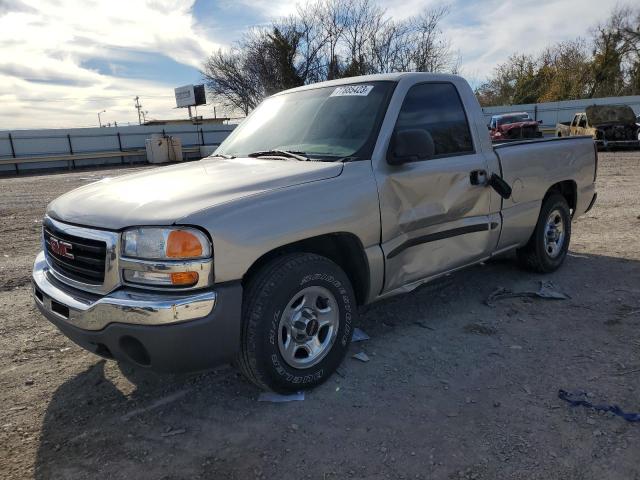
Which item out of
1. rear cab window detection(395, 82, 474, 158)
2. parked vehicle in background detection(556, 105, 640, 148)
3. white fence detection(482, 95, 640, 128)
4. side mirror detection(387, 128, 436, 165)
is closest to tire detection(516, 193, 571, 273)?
rear cab window detection(395, 82, 474, 158)

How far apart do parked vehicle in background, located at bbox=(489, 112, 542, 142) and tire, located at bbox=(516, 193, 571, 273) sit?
1769 cm

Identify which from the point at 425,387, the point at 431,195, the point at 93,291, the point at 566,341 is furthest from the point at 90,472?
the point at 566,341

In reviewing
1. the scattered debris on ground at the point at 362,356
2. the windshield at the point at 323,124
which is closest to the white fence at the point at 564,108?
the windshield at the point at 323,124

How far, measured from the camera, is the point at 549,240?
520cm

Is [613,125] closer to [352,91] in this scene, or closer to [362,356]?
[352,91]

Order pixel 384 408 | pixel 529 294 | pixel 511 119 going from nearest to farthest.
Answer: pixel 384 408 < pixel 529 294 < pixel 511 119

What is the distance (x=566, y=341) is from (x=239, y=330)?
8.08 feet

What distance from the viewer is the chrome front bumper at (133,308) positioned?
2.40 m

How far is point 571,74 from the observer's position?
149 ft

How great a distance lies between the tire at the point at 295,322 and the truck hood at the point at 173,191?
466 mm

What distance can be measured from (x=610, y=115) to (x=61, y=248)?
22386 millimetres

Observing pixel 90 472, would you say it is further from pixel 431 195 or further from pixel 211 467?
pixel 431 195

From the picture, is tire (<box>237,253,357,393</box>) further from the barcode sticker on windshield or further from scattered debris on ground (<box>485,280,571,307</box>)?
scattered debris on ground (<box>485,280,571,307</box>)

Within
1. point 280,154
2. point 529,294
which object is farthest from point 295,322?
point 529,294
